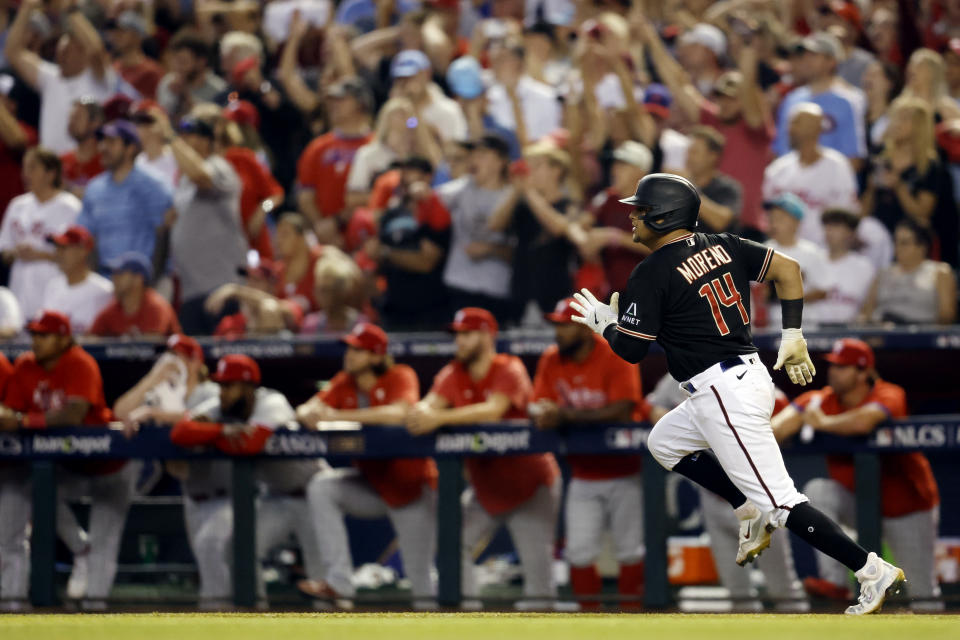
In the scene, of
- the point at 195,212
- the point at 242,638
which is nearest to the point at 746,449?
the point at 242,638

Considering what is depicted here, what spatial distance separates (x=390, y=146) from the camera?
11.1 meters

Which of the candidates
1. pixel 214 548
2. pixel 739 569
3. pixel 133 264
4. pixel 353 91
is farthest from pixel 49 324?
pixel 739 569

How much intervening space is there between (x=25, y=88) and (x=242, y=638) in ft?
29.2

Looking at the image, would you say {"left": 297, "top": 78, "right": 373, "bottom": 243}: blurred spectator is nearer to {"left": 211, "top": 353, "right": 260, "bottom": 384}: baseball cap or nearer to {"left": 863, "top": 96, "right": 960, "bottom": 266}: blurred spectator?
{"left": 211, "top": 353, "right": 260, "bottom": 384}: baseball cap

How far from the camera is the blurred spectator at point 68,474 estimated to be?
8680 mm

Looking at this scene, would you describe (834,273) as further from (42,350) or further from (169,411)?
(42,350)

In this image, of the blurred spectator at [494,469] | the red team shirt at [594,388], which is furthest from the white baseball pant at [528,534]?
the red team shirt at [594,388]

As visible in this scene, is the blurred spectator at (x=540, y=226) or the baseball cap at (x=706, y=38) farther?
the baseball cap at (x=706, y=38)

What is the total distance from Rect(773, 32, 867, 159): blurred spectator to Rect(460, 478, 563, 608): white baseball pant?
3507 mm

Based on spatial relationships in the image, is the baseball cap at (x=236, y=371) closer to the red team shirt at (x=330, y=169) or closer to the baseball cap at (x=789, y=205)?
the red team shirt at (x=330, y=169)

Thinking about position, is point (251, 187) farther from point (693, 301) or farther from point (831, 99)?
point (693, 301)

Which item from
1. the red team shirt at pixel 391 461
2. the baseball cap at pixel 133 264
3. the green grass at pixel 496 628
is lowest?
the green grass at pixel 496 628

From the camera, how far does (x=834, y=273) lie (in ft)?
31.0

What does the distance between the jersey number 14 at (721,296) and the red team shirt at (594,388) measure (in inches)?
92.5
